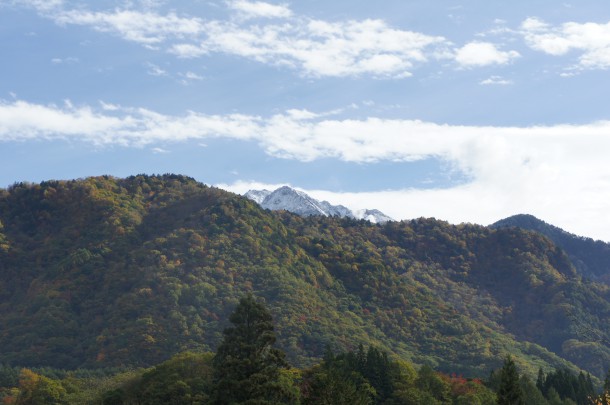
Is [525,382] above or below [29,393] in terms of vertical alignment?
above

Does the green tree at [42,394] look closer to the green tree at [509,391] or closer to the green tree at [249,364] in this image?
the green tree at [249,364]

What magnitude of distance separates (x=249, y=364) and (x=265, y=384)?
124 inches

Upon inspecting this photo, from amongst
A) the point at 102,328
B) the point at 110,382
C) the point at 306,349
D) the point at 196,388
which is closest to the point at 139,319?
the point at 102,328

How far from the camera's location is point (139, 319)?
626ft

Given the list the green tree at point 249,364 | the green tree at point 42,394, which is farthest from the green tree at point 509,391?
the green tree at point 42,394

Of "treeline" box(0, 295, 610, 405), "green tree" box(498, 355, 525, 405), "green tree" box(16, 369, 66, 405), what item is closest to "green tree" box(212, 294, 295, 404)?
"treeline" box(0, 295, 610, 405)

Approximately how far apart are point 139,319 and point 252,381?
361 feet

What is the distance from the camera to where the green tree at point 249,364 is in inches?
3455

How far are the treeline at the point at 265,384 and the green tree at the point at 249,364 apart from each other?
0.40ft

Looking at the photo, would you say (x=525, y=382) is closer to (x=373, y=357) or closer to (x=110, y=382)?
(x=373, y=357)

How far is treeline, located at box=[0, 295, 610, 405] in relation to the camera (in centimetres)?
8850

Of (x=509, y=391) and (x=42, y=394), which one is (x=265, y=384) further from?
(x=42, y=394)

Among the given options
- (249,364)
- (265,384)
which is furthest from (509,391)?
(249,364)

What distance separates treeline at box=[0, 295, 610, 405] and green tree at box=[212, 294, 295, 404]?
122 millimetres
